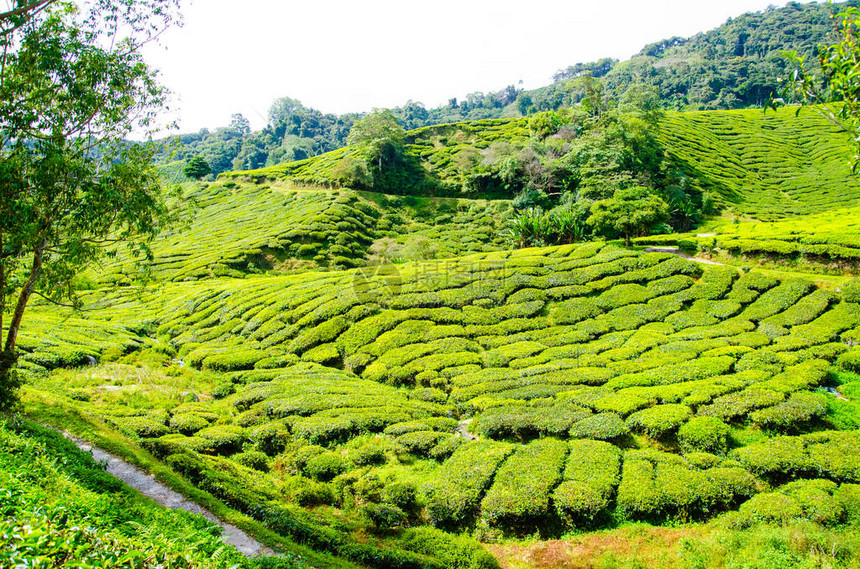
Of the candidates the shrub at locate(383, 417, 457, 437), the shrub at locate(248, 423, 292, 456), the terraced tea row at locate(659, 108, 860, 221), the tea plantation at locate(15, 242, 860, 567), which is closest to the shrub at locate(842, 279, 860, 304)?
the tea plantation at locate(15, 242, 860, 567)

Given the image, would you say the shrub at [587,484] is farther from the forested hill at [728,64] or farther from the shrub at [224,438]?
the forested hill at [728,64]

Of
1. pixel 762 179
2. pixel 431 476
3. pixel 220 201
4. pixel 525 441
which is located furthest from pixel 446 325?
pixel 762 179

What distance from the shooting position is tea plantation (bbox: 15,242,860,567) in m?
11.5

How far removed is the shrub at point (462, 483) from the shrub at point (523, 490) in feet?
1.08

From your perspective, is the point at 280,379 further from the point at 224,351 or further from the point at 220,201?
the point at 220,201

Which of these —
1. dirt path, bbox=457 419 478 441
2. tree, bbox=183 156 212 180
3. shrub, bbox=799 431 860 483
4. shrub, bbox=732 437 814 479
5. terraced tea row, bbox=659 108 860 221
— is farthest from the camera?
tree, bbox=183 156 212 180

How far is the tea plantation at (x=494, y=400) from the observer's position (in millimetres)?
11484

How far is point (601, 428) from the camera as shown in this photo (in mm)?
14734

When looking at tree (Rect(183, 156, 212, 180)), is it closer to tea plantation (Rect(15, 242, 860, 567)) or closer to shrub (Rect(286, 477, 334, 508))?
tea plantation (Rect(15, 242, 860, 567))

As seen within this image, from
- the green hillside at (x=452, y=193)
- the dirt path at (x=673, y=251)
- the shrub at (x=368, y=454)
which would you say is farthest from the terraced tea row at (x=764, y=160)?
the shrub at (x=368, y=454)

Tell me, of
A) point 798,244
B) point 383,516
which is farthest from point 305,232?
point 798,244

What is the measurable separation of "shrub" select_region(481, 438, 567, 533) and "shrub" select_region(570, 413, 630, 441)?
143cm

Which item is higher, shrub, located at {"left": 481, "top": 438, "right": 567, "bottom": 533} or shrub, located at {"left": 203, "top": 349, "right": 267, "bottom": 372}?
shrub, located at {"left": 203, "top": 349, "right": 267, "bottom": 372}

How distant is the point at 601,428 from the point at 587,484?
3.20 metres
